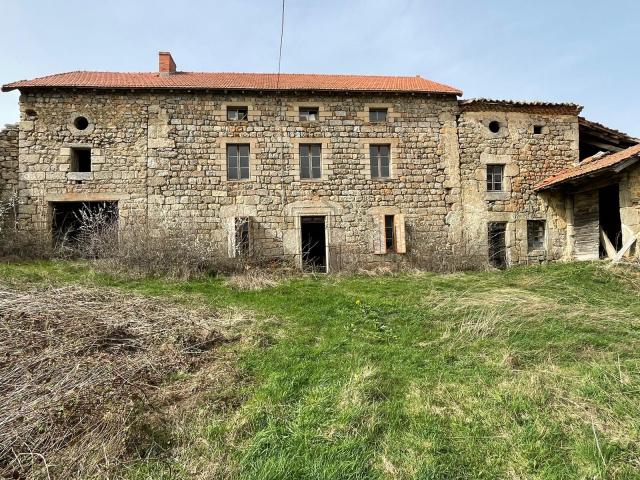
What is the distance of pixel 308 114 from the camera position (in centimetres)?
1265

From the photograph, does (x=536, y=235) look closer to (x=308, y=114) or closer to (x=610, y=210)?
(x=610, y=210)

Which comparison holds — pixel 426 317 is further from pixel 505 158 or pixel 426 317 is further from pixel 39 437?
pixel 505 158

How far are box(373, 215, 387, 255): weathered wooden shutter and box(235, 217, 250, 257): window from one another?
13.1 ft

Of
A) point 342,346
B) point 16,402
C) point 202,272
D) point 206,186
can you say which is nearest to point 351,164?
point 206,186

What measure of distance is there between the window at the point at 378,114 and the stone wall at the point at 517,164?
8.37ft

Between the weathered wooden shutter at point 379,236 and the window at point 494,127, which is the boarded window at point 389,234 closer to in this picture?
the weathered wooden shutter at point 379,236

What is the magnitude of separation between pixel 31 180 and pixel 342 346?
11.4 m

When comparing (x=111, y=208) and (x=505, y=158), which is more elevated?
(x=505, y=158)

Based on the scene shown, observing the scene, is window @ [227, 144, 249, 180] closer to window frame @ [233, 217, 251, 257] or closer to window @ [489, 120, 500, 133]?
window frame @ [233, 217, 251, 257]

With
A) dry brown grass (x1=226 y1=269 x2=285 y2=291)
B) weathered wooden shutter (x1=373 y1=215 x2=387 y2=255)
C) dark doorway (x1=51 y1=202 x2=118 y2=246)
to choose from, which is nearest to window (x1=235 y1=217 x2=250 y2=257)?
dry brown grass (x1=226 y1=269 x2=285 y2=291)

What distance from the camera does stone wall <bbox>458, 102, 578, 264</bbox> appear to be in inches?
503

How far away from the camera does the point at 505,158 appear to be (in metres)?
12.9

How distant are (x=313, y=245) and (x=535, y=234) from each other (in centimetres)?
758

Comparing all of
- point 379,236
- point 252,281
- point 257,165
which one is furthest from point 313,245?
point 252,281
